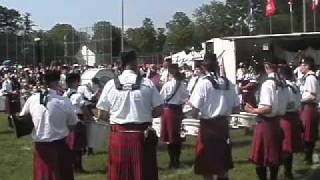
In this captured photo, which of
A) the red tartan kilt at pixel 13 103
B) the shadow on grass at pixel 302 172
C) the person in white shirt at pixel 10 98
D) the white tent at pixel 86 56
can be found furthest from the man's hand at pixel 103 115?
the white tent at pixel 86 56

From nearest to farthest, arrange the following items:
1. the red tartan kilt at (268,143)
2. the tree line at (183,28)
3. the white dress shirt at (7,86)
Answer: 1. the red tartan kilt at (268,143)
2. the white dress shirt at (7,86)
3. the tree line at (183,28)

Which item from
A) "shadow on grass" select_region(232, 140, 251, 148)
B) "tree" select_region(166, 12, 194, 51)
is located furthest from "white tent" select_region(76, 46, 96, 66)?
"tree" select_region(166, 12, 194, 51)

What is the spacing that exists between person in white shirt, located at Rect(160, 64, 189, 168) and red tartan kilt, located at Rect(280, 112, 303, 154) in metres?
2.42

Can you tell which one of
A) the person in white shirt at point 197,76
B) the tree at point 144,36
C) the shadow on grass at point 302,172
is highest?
the tree at point 144,36

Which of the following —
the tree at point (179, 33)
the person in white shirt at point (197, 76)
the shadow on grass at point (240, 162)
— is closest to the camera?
the person in white shirt at point (197, 76)

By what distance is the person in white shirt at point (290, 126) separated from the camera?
916cm

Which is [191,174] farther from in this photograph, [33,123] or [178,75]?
[33,123]

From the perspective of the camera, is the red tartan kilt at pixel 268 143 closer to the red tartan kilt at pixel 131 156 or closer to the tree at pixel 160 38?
the red tartan kilt at pixel 131 156

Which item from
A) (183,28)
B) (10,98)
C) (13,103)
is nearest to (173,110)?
(13,103)

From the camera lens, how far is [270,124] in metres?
8.19

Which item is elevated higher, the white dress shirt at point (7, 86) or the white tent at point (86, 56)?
the white tent at point (86, 56)

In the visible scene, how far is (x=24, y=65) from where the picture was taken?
134 feet

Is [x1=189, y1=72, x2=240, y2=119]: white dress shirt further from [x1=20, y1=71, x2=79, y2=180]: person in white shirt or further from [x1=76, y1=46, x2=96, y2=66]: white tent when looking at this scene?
[x1=76, y1=46, x2=96, y2=66]: white tent

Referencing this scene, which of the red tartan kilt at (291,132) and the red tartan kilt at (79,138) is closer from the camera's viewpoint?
the red tartan kilt at (291,132)
